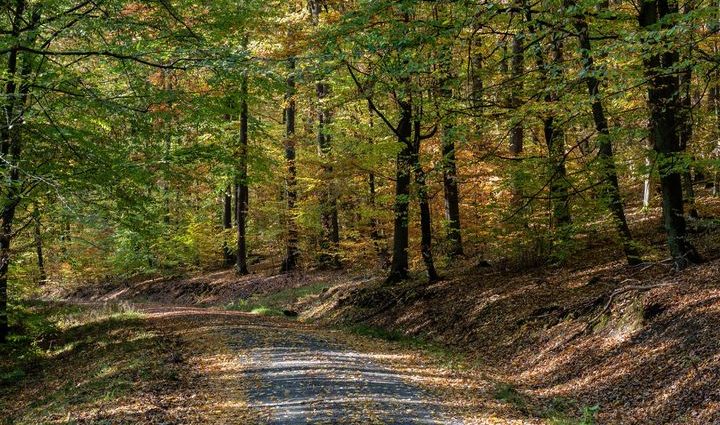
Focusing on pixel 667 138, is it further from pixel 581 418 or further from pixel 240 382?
pixel 240 382

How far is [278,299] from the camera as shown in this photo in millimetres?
22172

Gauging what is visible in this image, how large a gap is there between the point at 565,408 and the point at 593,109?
6376 mm

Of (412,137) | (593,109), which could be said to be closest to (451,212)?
(412,137)

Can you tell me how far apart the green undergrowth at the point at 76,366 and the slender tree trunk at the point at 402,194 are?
687 centimetres

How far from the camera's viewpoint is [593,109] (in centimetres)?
1173

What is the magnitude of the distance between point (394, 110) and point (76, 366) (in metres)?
10.2

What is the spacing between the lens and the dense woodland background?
8.92 m

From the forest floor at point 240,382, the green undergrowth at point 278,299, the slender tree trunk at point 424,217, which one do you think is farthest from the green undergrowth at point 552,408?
the green undergrowth at point 278,299

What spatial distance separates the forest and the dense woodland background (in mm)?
96

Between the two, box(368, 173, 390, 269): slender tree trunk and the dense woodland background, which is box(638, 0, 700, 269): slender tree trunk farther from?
box(368, 173, 390, 269): slender tree trunk

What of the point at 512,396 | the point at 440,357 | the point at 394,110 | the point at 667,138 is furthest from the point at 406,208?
the point at 512,396

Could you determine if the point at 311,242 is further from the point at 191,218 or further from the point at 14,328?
the point at 14,328

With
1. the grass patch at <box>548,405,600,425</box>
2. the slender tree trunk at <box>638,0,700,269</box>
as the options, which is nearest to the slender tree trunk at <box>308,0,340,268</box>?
the slender tree trunk at <box>638,0,700,269</box>

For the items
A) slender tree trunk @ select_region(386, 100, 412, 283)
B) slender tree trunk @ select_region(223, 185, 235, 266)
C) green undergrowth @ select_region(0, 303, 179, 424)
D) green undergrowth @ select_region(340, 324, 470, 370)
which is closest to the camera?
green undergrowth @ select_region(0, 303, 179, 424)
